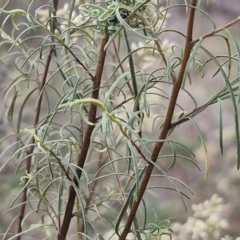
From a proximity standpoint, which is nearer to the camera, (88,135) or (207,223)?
(88,135)

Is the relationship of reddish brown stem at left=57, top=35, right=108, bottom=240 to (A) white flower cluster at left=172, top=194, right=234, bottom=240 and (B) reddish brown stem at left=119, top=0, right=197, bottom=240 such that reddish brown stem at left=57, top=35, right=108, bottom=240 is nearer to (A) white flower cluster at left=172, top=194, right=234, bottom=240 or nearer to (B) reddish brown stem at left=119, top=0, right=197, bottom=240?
(B) reddish brown stem at left=119, top=0, right=197, bottom=240

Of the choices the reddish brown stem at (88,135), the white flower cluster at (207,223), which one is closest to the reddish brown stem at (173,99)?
the reddish brown stem at (88,135)

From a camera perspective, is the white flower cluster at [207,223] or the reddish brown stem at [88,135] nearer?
the reddish brown stem at [88,135]

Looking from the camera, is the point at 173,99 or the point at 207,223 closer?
the point at 173,99

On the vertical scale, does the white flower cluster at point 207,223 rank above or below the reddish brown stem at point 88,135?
above

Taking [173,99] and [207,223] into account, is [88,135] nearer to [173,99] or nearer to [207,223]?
[173,99]

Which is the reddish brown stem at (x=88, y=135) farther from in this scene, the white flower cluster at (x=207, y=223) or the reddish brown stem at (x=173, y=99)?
the white flower cluster at (x=207, y=223)

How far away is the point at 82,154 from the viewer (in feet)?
1.38

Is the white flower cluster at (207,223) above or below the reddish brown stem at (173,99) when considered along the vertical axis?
above

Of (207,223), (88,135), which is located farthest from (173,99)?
(207,223)

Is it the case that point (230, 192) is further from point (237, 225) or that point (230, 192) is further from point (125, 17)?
point (125, 17)

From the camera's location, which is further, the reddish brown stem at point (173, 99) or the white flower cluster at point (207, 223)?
the white flower cluster at point (207, 223)

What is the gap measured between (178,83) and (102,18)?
8 centimetres

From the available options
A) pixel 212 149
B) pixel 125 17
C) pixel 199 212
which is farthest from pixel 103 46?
pixel 212 149
